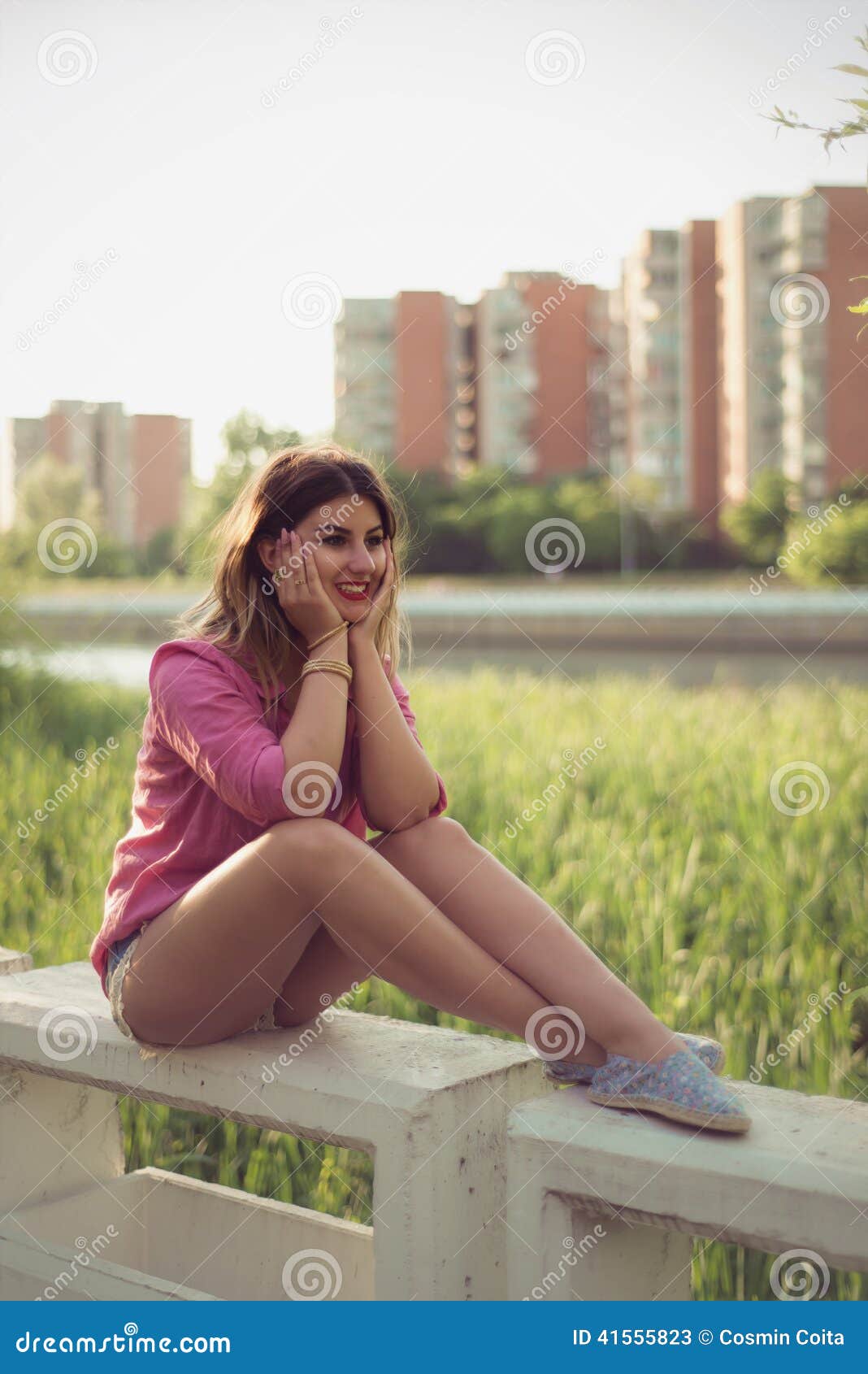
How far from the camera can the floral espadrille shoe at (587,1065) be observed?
68.3 inches

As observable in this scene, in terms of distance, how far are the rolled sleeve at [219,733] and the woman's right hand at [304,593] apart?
15 centimetres

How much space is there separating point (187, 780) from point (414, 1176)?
693 mm

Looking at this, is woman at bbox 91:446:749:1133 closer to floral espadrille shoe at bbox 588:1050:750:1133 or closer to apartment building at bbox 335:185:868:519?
floral espadrille shoe at bbox 588:1050:750:1133

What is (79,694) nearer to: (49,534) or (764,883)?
(49,534)

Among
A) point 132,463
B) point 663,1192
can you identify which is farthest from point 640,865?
point 132,463

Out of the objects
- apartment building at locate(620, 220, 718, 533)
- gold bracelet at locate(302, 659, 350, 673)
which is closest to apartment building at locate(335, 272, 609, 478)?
apartment building at locate(620, 220, 718, 533)

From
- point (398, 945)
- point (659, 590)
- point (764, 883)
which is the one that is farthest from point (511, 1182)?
point (659, 590)

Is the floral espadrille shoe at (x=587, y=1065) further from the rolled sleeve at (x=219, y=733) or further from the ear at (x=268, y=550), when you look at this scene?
the ear at (x=268, y=550)

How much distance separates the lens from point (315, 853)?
1.70 m

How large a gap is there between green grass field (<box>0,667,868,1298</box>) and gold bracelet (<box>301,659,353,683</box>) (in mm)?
596

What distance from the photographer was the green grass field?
261 centimetres

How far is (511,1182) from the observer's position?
Result: 1.58 meters
